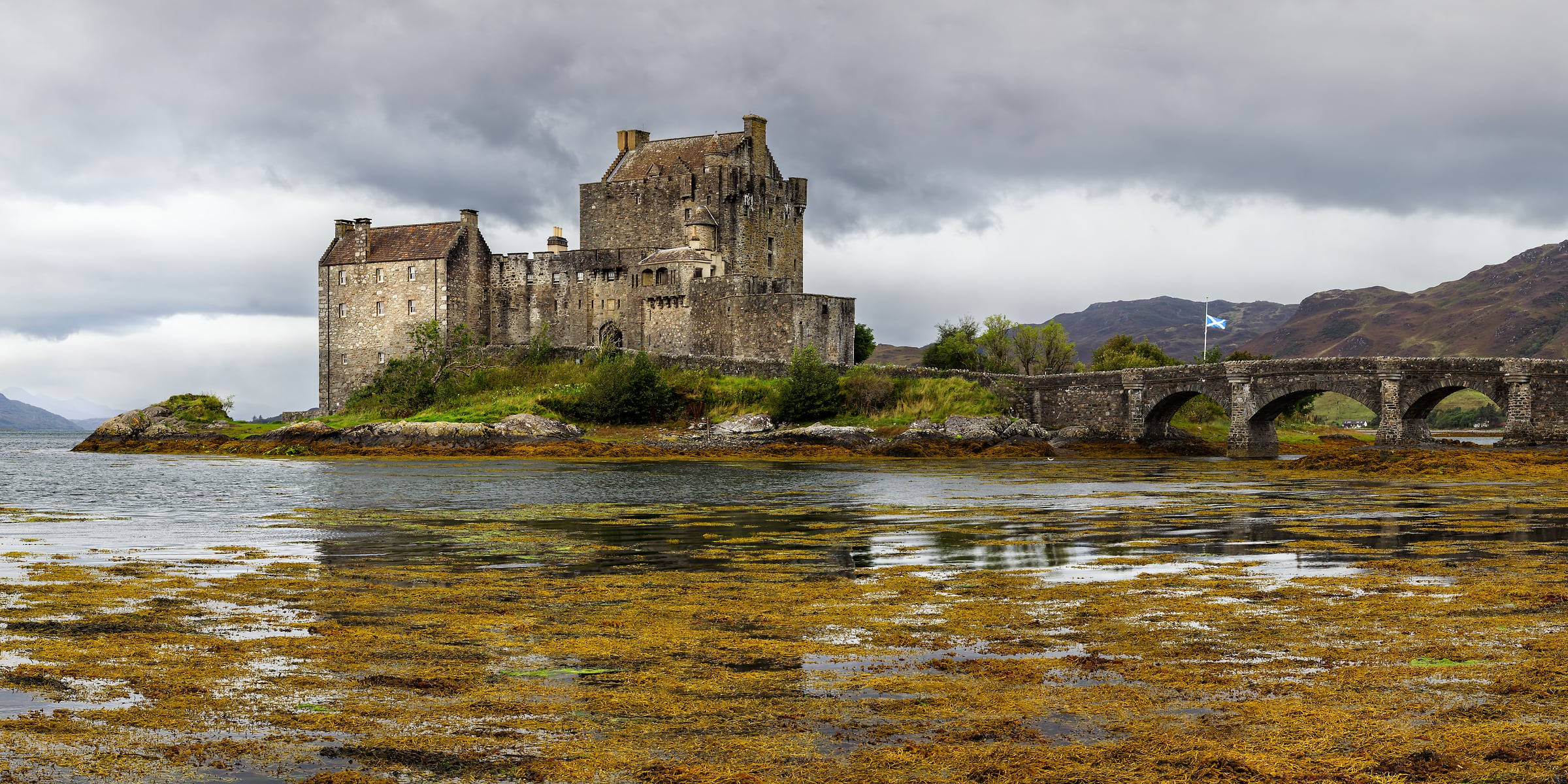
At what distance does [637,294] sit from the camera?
75.3 metres

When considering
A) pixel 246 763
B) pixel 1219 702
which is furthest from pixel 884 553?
pixel 246 763

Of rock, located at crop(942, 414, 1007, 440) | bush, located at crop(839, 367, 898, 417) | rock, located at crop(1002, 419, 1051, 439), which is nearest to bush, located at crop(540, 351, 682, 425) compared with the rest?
bush, located at crop(839, 367, 898, 417)

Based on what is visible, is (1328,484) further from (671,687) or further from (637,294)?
(637,294)

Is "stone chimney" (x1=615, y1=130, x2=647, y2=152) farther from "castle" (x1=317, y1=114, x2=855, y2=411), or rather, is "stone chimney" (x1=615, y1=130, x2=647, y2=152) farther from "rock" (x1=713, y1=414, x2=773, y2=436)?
"rock" (x1=713, y1=414, x2=773, y2=436)

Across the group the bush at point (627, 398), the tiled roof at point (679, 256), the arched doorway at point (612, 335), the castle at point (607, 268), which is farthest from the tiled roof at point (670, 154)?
the bush at point (627, 398)

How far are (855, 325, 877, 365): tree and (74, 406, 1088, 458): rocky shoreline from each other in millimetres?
25088

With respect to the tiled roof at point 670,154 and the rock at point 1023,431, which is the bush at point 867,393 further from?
the tiled roof at point 670,154

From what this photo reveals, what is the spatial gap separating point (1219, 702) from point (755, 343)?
62.0m

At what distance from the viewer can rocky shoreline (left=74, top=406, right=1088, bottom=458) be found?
5784 centimetres

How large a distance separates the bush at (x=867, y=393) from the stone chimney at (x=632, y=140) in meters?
28.5

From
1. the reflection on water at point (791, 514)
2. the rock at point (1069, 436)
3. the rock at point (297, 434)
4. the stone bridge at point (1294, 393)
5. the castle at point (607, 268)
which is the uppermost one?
the castle at point (607, 268)

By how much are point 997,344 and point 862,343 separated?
1091 centimetres

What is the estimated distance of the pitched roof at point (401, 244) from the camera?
77812mm

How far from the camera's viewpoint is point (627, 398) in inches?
2525
